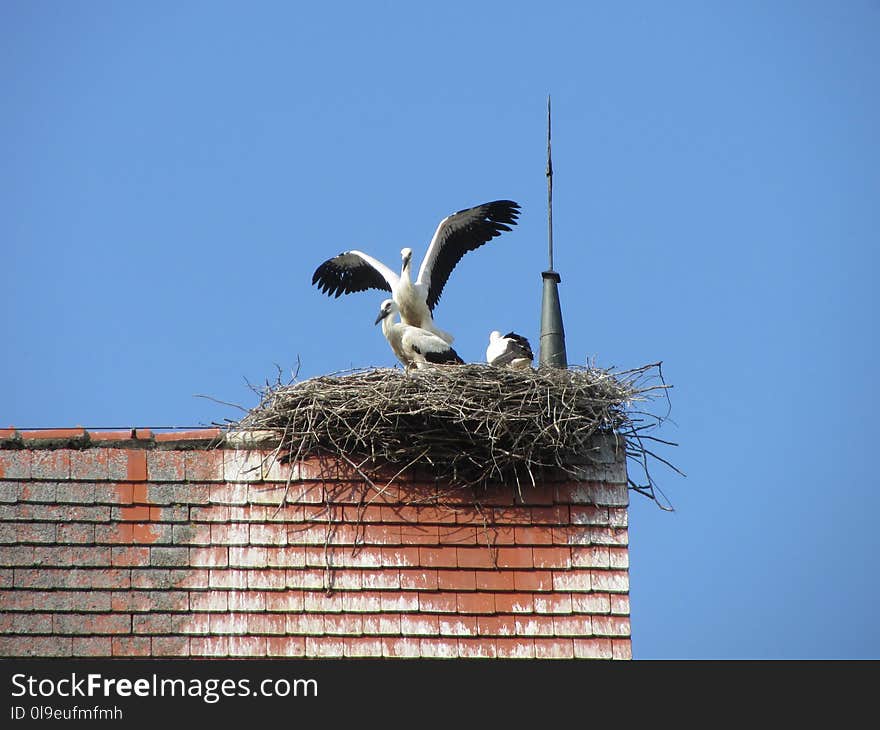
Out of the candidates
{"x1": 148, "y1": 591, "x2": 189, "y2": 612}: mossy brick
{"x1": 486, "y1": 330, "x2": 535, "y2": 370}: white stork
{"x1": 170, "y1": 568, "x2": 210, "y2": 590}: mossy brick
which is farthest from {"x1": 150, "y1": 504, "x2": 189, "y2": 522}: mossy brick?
{"x1": 486, "y1": 330, "x2": 535, "y2": 370}: white stork

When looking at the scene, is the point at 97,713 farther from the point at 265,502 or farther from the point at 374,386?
the point at 374,386

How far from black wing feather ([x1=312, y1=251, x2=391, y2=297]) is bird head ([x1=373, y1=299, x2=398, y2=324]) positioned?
128 cm

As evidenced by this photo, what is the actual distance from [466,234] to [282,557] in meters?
5.43

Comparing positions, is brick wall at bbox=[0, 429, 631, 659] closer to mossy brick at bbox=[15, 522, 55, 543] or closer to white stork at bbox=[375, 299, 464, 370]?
mossy brick at bbox=[15, 522, 55, 543]

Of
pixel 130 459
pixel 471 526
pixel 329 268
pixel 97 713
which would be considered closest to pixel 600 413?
pixel 471 526

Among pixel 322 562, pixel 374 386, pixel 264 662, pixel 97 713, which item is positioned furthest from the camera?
pixel 374 386

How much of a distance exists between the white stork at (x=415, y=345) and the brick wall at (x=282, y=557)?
2807 mm

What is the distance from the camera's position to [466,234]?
593 inches

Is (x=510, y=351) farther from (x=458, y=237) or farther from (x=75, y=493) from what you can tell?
(x=75, y=493)

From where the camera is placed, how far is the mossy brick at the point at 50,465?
33.3 feet

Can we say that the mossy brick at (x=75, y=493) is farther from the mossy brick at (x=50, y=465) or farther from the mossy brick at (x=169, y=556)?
the mossy brick at (x=169, y=556)

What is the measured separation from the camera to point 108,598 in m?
9.81

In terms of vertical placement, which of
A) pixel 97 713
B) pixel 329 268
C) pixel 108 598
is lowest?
pixel 97 713

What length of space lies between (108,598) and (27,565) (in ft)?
1.39
